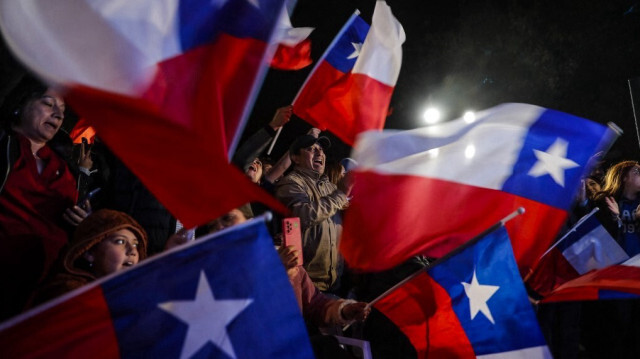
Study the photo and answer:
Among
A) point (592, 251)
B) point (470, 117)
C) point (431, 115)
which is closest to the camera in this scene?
point (470, 117)

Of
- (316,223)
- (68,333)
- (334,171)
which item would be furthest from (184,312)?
(334,171)

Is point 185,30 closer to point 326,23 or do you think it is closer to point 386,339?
point 386,339

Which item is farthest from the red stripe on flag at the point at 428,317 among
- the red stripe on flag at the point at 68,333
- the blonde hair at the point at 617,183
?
the blonde hair at the point at 617,183

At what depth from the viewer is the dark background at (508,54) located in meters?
10.1

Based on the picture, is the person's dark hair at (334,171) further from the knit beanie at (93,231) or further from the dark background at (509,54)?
the dark background at (509,54)

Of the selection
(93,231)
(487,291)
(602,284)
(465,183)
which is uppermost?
(93,231)

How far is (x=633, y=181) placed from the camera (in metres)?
5.36

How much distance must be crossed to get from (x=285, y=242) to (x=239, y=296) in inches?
40.1

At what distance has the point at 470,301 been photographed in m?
2.70

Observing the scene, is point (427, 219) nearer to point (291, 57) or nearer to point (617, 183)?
point (291, 57)

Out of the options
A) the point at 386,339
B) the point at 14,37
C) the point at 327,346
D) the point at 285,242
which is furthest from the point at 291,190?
the point at 14,37

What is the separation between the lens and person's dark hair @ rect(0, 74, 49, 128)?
2.75 meters

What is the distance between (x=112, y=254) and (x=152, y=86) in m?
1.03

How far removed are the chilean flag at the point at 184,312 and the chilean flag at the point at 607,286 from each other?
1.71 metres
